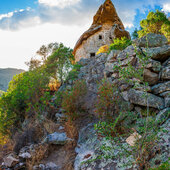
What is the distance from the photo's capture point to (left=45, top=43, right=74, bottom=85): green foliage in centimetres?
1164

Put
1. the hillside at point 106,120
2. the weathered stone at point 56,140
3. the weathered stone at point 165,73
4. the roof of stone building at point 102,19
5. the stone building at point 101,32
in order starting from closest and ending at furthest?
1. the hillside at point 106,120
2. the weathered stone at point 165,73
3. the weathered stone at point 56,140
4. the stone building at point 101,32
5. the roof of stone building at point 102,19

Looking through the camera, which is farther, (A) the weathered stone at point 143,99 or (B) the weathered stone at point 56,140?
(B) the weathered stone at point 56,140

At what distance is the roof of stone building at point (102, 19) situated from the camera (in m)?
20.6

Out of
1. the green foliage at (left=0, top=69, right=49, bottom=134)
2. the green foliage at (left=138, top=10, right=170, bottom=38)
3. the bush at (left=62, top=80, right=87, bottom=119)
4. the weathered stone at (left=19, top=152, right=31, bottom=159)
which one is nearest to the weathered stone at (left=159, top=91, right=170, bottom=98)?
the bush at (left=62, top=80, right=87, bottom=119)

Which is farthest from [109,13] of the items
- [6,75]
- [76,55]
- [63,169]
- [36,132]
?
[6,75]

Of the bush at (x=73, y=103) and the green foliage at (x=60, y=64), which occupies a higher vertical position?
the green foliage at (x=60, y=64)

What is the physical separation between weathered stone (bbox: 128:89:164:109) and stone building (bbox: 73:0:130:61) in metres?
15.8

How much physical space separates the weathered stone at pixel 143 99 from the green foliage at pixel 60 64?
288 inches

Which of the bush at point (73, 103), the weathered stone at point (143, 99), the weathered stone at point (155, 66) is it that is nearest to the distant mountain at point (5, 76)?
the bush at point (73, 103)

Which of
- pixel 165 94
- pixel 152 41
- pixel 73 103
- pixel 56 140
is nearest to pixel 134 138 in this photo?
pixel 165 94

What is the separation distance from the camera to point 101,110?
496 centimetres

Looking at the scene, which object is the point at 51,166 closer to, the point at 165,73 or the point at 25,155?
the point at 25,155

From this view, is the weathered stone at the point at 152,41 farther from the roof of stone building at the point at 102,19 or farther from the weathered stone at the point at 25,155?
the roof of stone building at the point at 102,19

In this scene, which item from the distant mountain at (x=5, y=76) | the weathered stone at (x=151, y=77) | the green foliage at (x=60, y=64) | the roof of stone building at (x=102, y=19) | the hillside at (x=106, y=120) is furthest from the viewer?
the distant mountain at (x=5, y=76)
